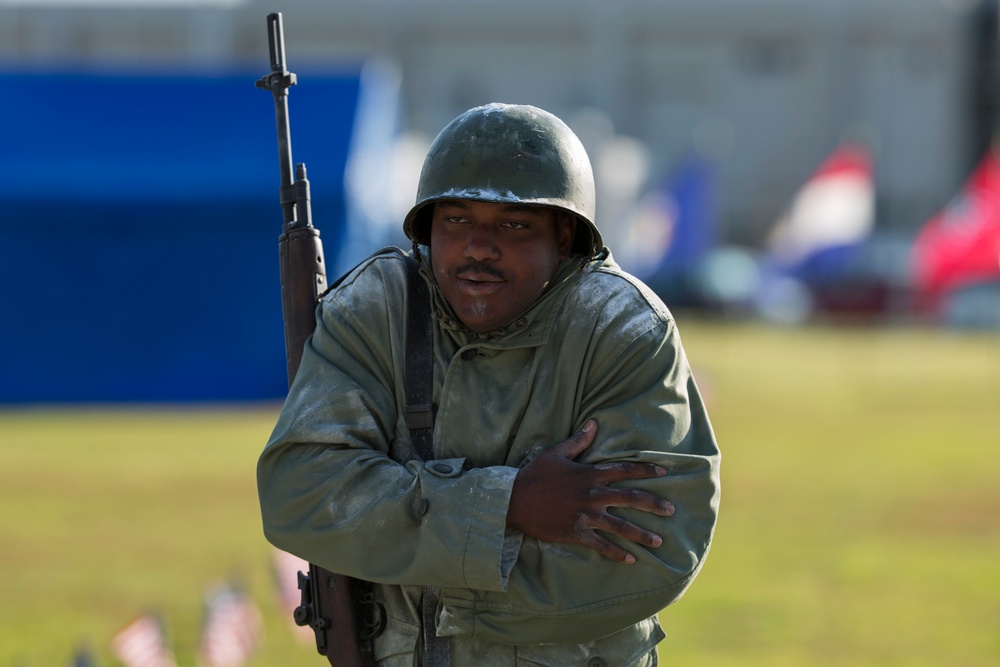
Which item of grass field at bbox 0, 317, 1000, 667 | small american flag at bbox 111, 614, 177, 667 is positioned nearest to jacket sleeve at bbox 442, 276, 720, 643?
small american flag at bbox 111, 614, 177, 667

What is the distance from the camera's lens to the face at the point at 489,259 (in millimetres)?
3102

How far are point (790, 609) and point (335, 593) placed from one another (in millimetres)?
5321

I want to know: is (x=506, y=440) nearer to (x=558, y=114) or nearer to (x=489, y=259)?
(x=489, y=259)

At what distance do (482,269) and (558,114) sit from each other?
29566 mm

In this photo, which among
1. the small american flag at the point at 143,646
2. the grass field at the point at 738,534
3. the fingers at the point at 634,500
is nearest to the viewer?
the fingers at the point at 634,500

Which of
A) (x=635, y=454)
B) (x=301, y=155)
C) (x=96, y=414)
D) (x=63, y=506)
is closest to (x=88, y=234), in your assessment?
(x=301, y=155)

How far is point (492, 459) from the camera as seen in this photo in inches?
123

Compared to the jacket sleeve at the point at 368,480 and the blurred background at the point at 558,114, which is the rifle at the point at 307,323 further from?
the blurred background at the point at 558,114

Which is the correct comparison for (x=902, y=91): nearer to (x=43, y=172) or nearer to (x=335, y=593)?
(x=43, y=172)

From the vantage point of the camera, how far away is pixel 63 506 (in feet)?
36.2

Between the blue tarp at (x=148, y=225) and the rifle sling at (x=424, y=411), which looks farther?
the blue tarp at (x=148, y=225)

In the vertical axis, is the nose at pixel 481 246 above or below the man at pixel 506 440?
above

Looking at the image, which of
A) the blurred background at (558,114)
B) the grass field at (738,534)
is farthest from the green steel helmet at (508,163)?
the blurred background at (558,114)

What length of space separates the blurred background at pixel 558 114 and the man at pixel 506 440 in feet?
14.2
